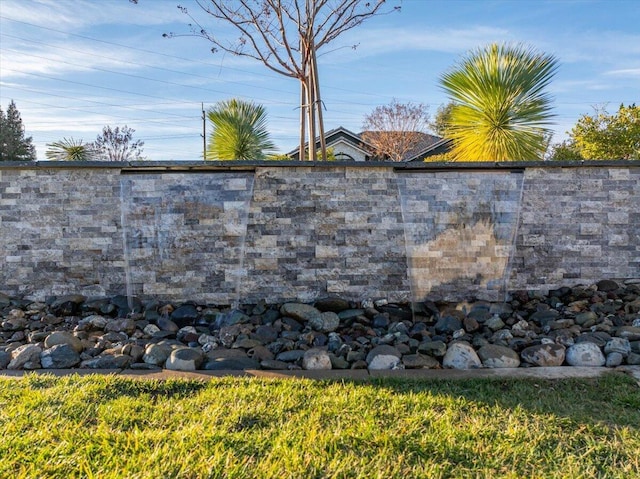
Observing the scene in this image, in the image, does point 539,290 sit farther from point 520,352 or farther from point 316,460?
point 316,460

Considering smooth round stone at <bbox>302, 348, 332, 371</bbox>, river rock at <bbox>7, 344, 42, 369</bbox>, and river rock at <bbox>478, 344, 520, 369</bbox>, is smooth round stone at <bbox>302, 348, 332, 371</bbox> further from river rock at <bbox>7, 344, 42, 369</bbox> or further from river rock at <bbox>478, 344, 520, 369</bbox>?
river rock at <bbox>7, 344, 42, 369</bbox>

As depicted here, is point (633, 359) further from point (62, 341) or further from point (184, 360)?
point (62, 341)

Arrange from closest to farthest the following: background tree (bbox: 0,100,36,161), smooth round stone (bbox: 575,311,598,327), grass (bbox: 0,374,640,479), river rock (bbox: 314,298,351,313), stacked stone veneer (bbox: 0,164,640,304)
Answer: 1. grass (bbox: 0,374,640,479)
2. smooth round stone (bbox: 575,311,598,327)
3. river rock (bbox: 314,298,351,313)
4. stacked stone veneer (bbox: 0,164,640,304)
5. background tree (bbox: 0,100,36,161)

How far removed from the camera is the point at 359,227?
15.4 feet

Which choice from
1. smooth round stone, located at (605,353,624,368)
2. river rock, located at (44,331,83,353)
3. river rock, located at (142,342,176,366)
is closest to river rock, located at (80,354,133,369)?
river rock, located at (142,342,176,366)

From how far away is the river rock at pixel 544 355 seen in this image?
11.0ft

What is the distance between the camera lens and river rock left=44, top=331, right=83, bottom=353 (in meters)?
3.58

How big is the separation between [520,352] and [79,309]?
163 inches

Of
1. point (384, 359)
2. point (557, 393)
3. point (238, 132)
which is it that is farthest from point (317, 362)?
point (238, 132)

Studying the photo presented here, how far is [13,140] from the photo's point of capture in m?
23.5

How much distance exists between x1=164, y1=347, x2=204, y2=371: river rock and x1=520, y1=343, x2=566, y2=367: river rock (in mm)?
2433

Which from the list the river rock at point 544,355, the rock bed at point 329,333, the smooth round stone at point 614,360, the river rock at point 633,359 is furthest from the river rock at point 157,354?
the river rock at point 633,359

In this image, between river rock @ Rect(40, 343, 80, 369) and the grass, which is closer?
the grass

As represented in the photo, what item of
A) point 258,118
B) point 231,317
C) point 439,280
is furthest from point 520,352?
point 258,118
